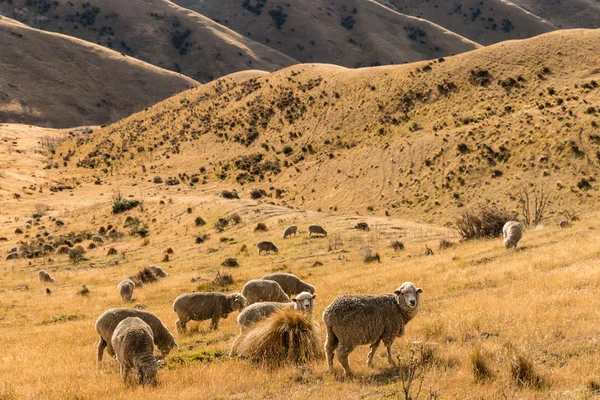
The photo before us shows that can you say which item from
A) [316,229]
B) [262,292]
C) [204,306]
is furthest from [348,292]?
[316,229]

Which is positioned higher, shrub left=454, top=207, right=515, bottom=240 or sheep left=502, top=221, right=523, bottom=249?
sheep left=502, top=221, right=523, bottom=249

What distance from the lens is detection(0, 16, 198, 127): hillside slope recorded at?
513 feet

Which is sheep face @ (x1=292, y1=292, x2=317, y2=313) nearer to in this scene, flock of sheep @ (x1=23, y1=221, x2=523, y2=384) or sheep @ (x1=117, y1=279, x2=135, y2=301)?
flock of sheep @ (x1=23, y1=221, x2=523, y2=384)

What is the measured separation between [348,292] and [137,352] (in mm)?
9803

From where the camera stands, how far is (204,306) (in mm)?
16719

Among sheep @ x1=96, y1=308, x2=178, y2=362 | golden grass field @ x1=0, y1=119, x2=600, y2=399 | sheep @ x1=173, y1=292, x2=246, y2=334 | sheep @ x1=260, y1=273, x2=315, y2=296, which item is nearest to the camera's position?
golden grass field @ x1=0, y1=119, x2=600, y2=399

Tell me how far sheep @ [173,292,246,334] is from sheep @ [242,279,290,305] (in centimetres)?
89

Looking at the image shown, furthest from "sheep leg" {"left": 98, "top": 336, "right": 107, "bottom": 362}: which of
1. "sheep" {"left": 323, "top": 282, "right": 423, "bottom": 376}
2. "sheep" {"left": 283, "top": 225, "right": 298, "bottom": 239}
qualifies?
"sheep" {"left": 283, "top": 225, "right": 298, "bottom": 239}

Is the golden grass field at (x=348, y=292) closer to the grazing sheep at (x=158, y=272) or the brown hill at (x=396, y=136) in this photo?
the grazing sheep at (x=158, y=272)

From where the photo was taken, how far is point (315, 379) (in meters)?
9.92

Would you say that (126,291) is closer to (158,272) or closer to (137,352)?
(158,272)

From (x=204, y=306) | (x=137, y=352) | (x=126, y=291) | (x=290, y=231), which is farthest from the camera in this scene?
(x=290, y=231)

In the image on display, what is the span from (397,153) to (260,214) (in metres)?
24.8

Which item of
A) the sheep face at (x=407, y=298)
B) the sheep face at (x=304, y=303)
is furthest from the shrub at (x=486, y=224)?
the sheep face at (x=407, y=298)
